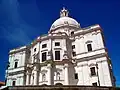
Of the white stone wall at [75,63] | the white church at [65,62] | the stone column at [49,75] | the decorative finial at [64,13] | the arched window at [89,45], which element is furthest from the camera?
the decorative finial at [64,13]

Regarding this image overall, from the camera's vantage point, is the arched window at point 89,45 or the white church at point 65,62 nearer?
the white church at point 65,62

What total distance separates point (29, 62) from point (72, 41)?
13.1 m

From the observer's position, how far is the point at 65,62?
1613 inches

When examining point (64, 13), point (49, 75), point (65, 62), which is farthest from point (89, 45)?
point (64, 13)

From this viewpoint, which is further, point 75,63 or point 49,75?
point 75,63

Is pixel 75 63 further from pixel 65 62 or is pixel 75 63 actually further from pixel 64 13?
pixel 64 13

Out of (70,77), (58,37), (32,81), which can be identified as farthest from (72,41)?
(32,81)

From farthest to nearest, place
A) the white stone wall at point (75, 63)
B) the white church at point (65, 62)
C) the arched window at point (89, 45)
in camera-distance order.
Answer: the arched window at point (89, 45), the white church at point (65, 62), the white stone wall at point (75, 63)

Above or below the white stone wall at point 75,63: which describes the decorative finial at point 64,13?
above

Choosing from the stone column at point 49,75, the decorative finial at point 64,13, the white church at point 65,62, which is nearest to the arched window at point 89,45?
the white church at point 65,62

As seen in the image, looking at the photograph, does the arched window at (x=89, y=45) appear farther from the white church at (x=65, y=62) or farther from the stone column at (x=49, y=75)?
the stone column at (x=49, y=75)

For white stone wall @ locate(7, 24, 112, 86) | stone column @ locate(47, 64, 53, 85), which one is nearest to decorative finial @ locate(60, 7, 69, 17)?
white stone wall @ locate(7, 24, 112, 86)

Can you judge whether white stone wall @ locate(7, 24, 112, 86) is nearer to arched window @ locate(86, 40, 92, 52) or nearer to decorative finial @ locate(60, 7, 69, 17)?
arched window @ locate(86, 40, 92, 52)

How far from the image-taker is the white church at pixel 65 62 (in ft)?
127
